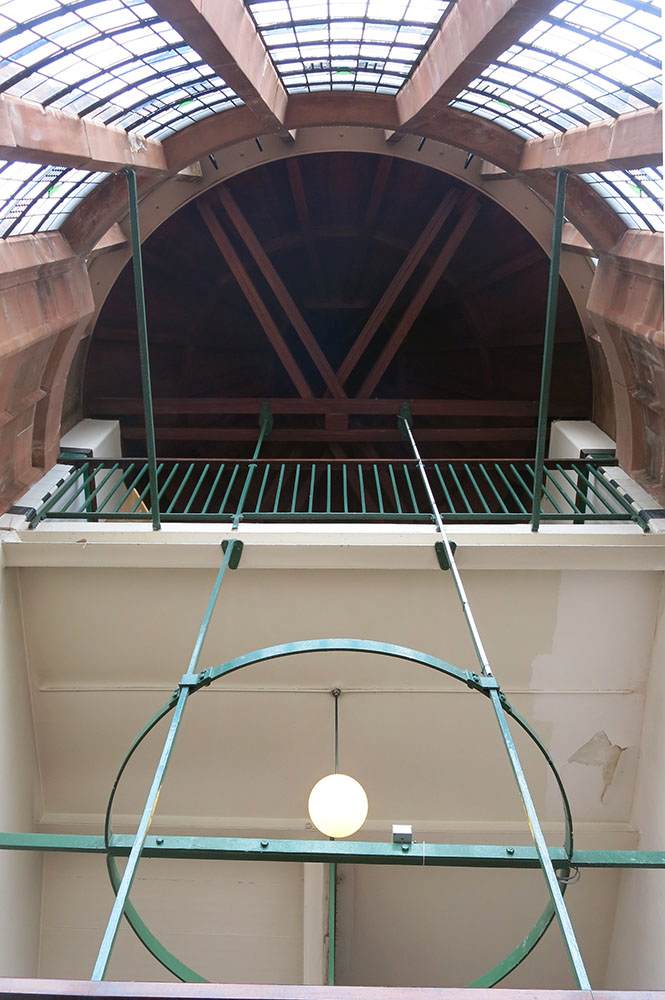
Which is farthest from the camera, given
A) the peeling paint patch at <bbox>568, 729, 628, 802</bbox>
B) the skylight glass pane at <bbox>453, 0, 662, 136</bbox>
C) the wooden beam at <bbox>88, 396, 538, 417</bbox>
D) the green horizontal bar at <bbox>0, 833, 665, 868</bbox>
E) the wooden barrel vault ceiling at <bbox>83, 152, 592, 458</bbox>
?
the wooden beam at <bbox>88, 396, 538, 417</bbox>

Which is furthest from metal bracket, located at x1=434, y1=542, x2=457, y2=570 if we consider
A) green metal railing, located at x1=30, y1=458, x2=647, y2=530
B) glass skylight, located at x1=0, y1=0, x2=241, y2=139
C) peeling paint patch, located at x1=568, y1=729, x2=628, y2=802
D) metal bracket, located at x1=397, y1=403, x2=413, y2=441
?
metal bracket, located at x1=397, y1=403, x2=413, y2=441

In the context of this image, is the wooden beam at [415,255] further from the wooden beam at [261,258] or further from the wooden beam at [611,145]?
the wooden beam at [611,145]

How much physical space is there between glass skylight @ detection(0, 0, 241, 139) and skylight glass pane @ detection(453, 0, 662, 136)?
1785mm

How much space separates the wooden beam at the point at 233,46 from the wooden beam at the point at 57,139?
782mm

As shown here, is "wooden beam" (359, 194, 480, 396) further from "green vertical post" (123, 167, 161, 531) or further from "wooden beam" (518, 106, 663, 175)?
"green vertical post" (123, 167, 161, 531)

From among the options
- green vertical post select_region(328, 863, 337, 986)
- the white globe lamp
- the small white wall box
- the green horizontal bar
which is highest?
the small white wall box

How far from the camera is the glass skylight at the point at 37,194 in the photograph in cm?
414

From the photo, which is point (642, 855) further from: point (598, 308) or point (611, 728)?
point (598, 308)

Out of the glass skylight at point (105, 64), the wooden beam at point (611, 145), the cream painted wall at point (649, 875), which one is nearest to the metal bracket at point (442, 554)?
the cream painted wall at point (649, 875)

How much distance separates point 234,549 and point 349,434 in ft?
13.7

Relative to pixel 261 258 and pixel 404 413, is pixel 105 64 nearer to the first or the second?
pixel 261 258

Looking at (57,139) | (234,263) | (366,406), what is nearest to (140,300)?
(57,139)

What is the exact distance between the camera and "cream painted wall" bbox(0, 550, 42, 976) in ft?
14.9

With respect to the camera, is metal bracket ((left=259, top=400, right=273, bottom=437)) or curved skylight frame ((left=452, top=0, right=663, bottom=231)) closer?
curved skylight frame ((left=452, top=0, right=663, bottom=231))
